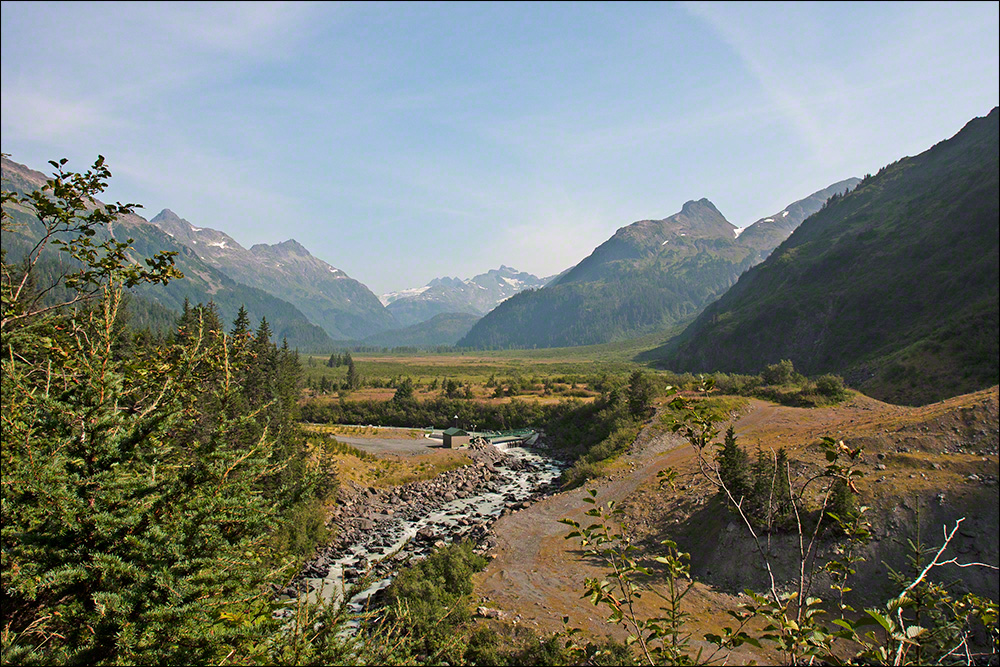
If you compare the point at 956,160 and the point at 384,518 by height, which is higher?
the point at 956,160

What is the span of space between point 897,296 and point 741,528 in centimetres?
7625

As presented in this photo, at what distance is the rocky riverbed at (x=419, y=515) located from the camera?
84.9 feet

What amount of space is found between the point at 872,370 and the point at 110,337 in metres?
71.3

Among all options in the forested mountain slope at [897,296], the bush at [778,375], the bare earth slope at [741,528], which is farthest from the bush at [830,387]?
the bare earth slope at [741,528]

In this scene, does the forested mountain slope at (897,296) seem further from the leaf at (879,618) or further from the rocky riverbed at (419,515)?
the leaf at (879,618)

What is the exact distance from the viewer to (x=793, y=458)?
25.6 meters

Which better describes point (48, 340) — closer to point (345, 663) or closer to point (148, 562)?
point (148, 562)

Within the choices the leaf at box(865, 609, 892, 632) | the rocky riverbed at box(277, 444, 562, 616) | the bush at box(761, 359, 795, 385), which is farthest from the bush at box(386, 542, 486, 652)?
the bush at box(761, 359, 795, 385)

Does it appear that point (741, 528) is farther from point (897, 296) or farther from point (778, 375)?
point (897, 296)

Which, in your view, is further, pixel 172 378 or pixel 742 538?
pixel 742 538

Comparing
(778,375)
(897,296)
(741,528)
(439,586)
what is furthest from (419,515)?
(897,296)

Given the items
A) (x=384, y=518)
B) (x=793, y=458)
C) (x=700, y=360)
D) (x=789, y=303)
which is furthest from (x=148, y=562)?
(x=700, y=360)

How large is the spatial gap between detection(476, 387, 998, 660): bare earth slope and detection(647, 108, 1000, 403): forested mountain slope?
23.5m

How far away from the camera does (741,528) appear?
22.8 meters
